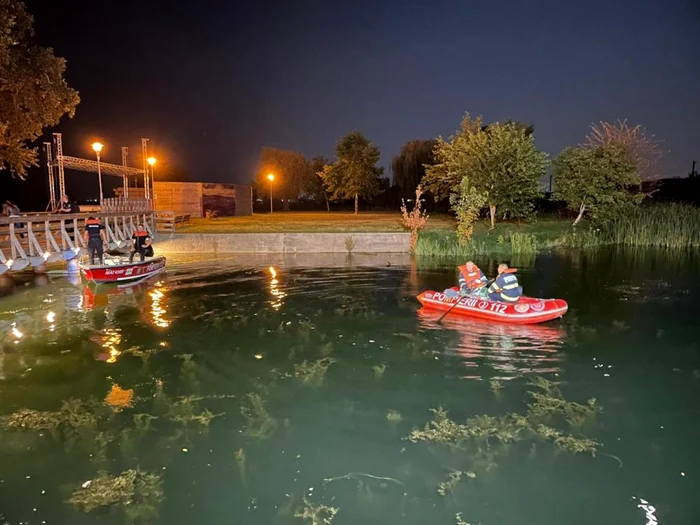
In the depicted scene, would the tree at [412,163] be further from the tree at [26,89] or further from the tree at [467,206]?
the tree at [26,89]

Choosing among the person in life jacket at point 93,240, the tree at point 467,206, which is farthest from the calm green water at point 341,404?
the tree at point 467,206

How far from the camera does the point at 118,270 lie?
18.0 metres

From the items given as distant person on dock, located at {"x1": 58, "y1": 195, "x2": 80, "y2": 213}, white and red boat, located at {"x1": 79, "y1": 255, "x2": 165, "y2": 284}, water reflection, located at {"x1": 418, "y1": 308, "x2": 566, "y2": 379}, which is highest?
distant person on dock, located at {"x1": 58, "y1": 195, "x2": 80, "y2": 213}

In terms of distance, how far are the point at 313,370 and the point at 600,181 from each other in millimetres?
24629

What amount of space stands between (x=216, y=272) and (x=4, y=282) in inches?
287

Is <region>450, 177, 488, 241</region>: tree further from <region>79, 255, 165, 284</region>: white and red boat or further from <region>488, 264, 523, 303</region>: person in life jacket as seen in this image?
<region>79, 255, 165, 284</region>: white and red boat

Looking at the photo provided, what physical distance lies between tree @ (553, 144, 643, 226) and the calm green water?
14.4 meters

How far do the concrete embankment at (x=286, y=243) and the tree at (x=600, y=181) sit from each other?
10861 mm

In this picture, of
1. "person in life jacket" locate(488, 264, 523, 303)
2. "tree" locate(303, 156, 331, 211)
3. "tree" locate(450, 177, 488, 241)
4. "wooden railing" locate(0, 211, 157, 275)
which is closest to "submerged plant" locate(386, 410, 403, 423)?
"person in life jacket" locate(488, 264, 523, 303)

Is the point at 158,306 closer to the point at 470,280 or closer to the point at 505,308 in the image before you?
the point at 470,280

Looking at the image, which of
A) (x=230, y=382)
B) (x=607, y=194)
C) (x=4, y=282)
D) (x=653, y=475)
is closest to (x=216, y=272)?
(x=4, y=282)

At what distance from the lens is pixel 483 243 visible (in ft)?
86.8

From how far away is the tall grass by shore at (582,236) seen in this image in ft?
85.7

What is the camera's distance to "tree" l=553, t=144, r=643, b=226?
95.6ft
